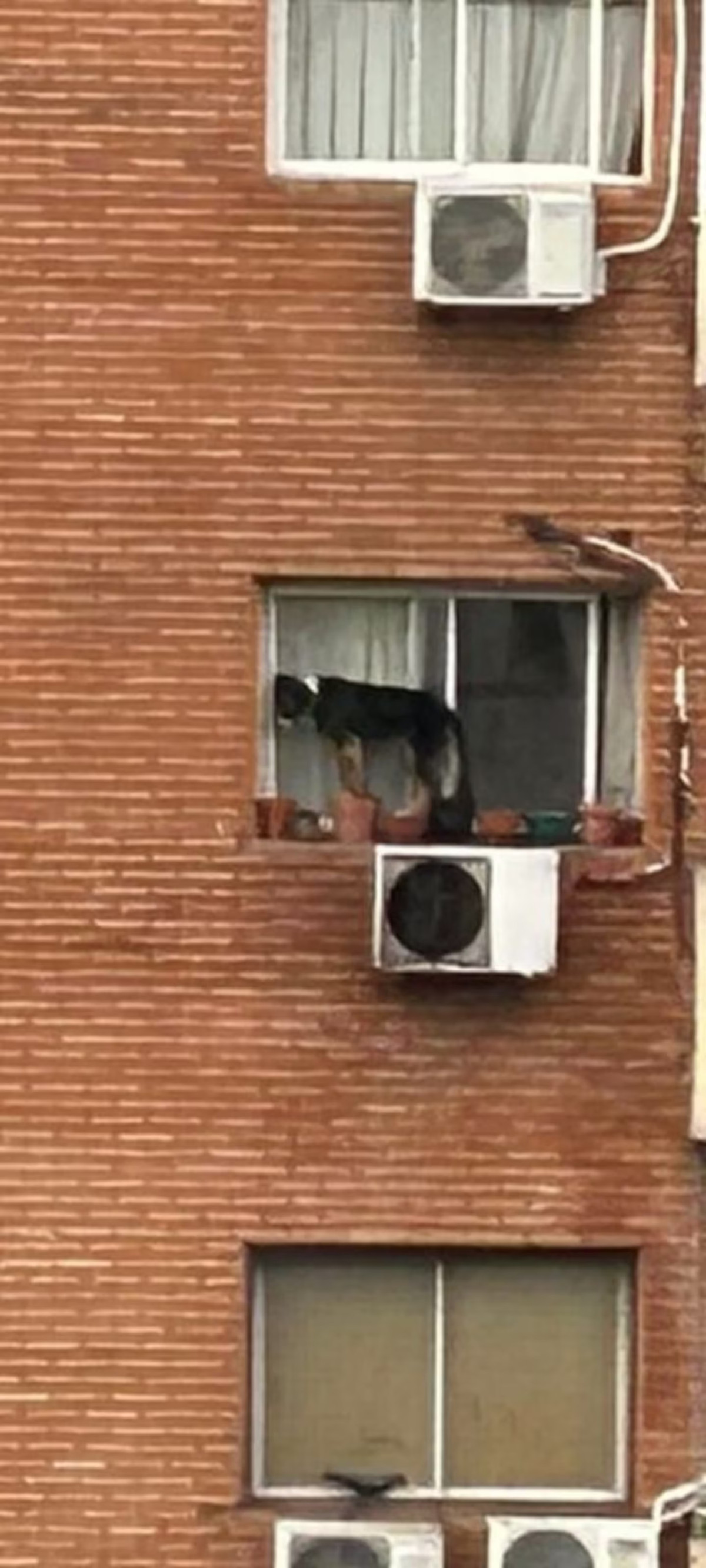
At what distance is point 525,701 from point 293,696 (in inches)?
26.6

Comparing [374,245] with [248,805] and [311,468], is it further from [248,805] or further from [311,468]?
[248,805]

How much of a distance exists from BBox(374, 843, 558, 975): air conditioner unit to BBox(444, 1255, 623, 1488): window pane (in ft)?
3.01

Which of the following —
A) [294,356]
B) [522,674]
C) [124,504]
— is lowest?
[522,674]

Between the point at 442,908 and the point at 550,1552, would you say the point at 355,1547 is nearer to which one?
the point at 550,1552

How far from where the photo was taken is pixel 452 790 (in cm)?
718

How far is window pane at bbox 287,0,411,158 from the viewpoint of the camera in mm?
7172

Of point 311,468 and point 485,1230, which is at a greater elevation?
point 311,468

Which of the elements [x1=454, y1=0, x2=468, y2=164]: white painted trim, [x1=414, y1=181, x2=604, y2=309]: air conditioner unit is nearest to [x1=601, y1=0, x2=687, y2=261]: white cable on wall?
[x1=414, y1=181, x2=604, y2=309]: air conditioner unit

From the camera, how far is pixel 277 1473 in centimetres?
709

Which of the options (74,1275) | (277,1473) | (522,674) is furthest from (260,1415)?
(522,674)

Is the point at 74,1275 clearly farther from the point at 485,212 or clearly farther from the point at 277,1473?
the point at 485,212

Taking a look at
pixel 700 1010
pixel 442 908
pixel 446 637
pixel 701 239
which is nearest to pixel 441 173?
pixel 701 239

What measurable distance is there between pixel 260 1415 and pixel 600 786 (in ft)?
6.75

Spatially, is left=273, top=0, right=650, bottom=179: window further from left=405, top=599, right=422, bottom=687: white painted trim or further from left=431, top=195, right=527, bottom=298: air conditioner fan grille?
left=405, top=599, right=422, bottom=687: white painted trim
